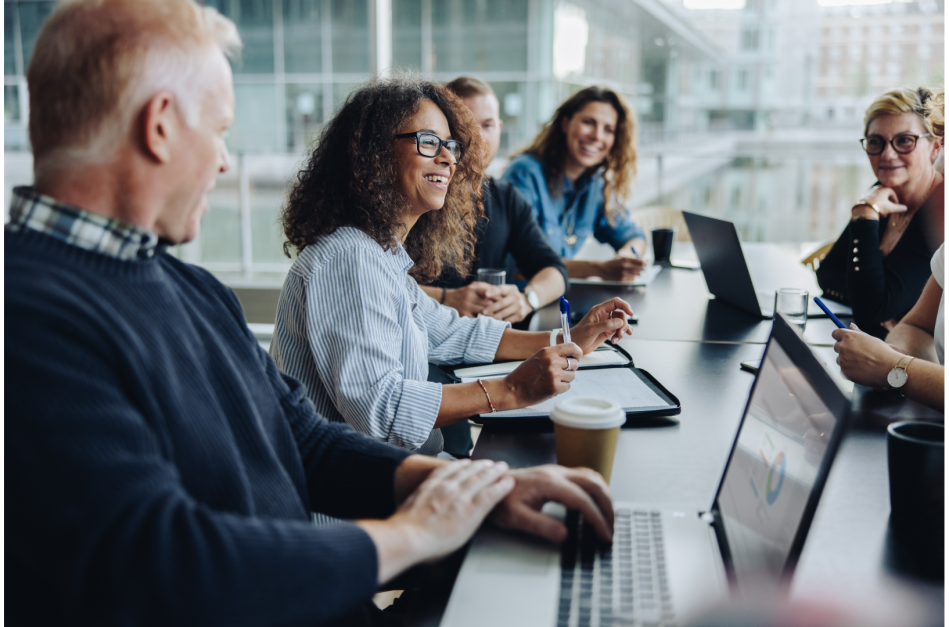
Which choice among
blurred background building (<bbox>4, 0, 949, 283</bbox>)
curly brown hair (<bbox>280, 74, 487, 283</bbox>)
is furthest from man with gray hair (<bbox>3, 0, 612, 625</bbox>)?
blurred background building (<bbox>4, 0, 949, 283</bbox>)

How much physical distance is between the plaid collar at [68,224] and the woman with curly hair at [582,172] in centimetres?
241

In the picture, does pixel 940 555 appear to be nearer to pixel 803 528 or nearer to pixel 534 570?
pixel 803 528

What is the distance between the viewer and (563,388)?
4.47 ft

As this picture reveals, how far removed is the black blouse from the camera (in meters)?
2.15

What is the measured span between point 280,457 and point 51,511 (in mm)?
425

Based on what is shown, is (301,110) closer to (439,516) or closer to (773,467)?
(439,516)

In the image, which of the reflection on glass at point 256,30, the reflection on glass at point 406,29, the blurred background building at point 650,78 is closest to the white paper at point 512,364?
the blurred background building at point 650,78

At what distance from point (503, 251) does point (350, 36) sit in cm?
219

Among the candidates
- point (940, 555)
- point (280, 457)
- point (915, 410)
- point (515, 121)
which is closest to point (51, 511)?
point (280, 457)

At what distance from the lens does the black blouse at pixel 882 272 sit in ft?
7.05

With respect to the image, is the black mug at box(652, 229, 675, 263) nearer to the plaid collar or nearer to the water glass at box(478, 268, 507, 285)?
the water glass at box(478, 268, 507, 285)

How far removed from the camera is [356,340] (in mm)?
1316

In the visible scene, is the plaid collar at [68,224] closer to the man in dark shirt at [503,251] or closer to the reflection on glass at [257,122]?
the man in dark shirt at [503,251]

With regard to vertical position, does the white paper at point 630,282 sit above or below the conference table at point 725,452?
above
